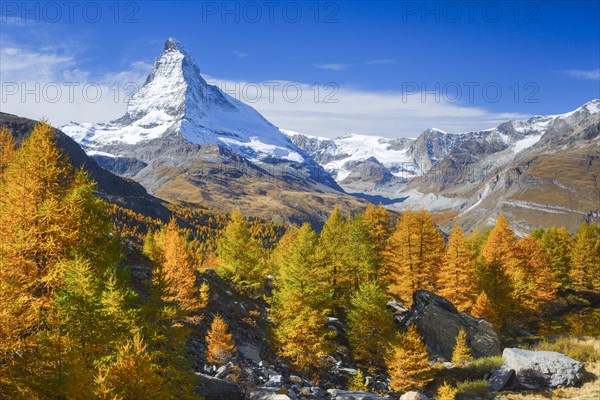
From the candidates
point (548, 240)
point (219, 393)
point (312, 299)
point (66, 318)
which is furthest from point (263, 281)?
point (548, 240)

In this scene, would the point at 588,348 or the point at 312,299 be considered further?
the point at 312,299

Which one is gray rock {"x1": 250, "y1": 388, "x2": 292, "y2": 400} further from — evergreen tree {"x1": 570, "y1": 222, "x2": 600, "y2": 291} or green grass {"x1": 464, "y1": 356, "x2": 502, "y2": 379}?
evergreen tree {"x1": 570, "y1": 222, "x2": 600, "y2": 291}

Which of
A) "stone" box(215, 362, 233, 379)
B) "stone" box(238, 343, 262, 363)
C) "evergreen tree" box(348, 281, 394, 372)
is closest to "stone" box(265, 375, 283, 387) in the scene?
"stone" box(215, 362, 233, 379)

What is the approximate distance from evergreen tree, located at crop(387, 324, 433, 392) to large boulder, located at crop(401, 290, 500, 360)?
25.5 ft

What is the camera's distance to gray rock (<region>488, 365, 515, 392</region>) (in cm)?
2542

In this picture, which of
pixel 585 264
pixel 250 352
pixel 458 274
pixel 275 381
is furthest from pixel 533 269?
pixel 275 381

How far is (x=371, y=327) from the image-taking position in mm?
33531

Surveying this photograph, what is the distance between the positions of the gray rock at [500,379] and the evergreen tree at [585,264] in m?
52.4

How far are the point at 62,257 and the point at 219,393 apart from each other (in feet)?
32.0

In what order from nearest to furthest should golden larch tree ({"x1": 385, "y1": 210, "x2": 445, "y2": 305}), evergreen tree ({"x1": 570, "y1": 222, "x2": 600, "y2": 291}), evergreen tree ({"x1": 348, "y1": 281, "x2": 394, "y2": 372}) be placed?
1. evergreen tree ({"x1": 348, "y1": 281, "x2": 394, "y2": 372})
2. golden larch tree ({"x1": 385, "y1": 210, "x2": 445, "y2": 305})
3. evergreen tree ({"x1": 570, "y1": 222, "x2": 600, "y2": 291})

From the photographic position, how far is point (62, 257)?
56.3ft

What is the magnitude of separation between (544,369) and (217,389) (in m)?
20.8

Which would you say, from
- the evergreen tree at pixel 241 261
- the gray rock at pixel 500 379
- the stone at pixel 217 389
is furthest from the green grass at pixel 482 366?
the evergreen tree at pixel 241 261

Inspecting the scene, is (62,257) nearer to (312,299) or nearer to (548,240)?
(312,299)
